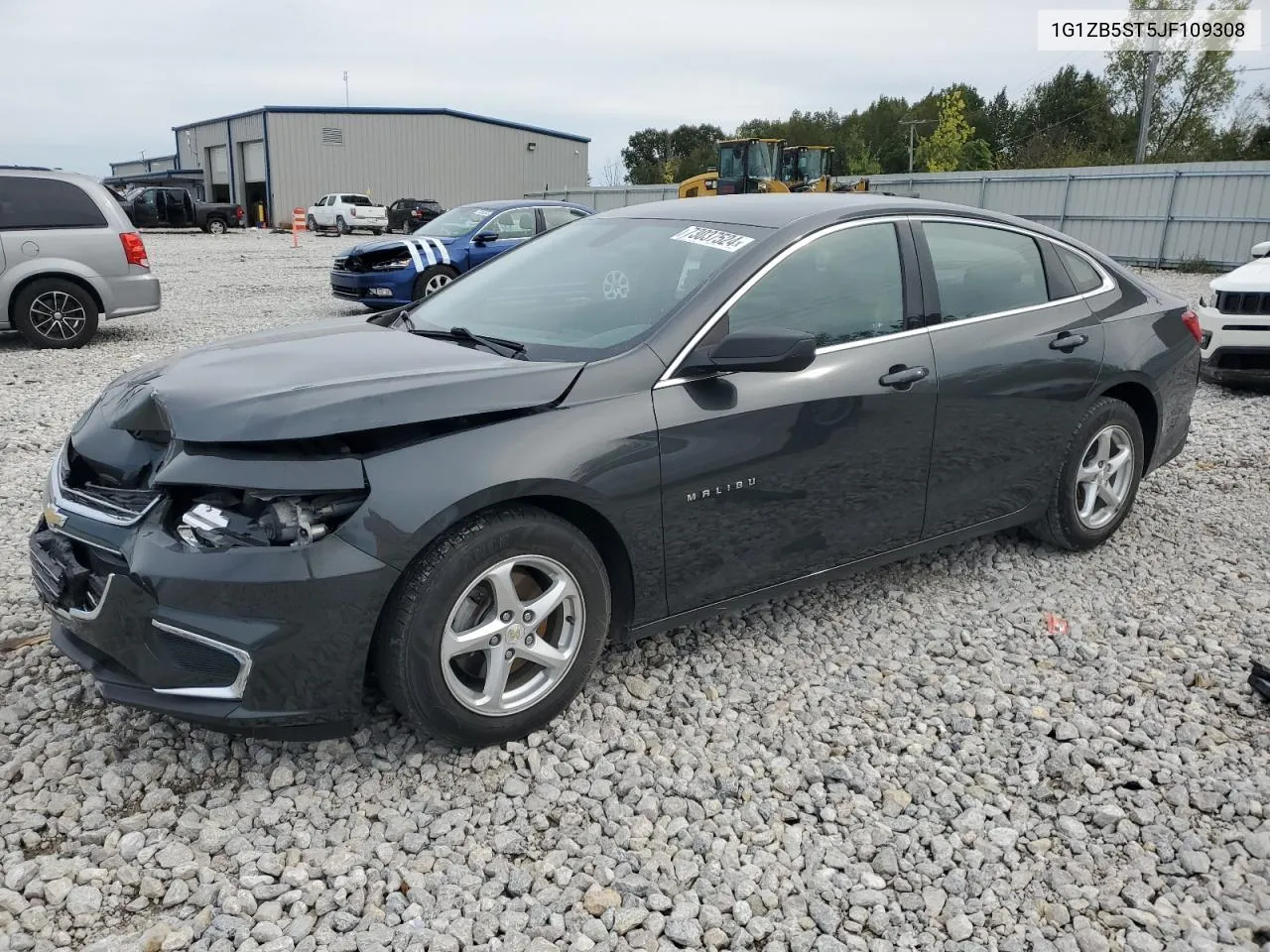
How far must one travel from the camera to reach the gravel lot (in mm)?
2305

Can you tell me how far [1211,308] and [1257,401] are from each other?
842 millimetres

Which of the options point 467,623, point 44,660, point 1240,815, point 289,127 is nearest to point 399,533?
point 467,623

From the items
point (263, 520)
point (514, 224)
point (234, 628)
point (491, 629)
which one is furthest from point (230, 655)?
point (514, 224)

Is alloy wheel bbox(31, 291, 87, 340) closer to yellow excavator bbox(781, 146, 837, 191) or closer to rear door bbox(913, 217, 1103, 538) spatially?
rear door bbox(913, 217, 1103, 538)

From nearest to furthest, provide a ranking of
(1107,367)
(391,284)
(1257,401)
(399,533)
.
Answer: (399,533) < (1107,367) < (1257,401) < (391,284)

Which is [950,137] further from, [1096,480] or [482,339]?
[482,339]

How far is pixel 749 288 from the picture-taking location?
127 inches

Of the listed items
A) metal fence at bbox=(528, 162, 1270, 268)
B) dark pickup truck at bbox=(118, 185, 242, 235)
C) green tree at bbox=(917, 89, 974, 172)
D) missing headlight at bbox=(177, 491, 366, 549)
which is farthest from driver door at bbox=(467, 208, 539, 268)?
green tree at bbox=(917, 89, 974, 172)

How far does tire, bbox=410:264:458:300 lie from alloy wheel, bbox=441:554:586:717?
29.1 ft

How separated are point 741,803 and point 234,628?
1.45m

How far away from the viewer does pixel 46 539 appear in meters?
2.89

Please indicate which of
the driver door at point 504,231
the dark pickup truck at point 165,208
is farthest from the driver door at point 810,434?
the dark pickup truck at point 165,208

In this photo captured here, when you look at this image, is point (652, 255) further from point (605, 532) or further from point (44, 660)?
point (44, 660)

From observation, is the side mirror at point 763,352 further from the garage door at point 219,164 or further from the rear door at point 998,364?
the garage door at point 219,164
